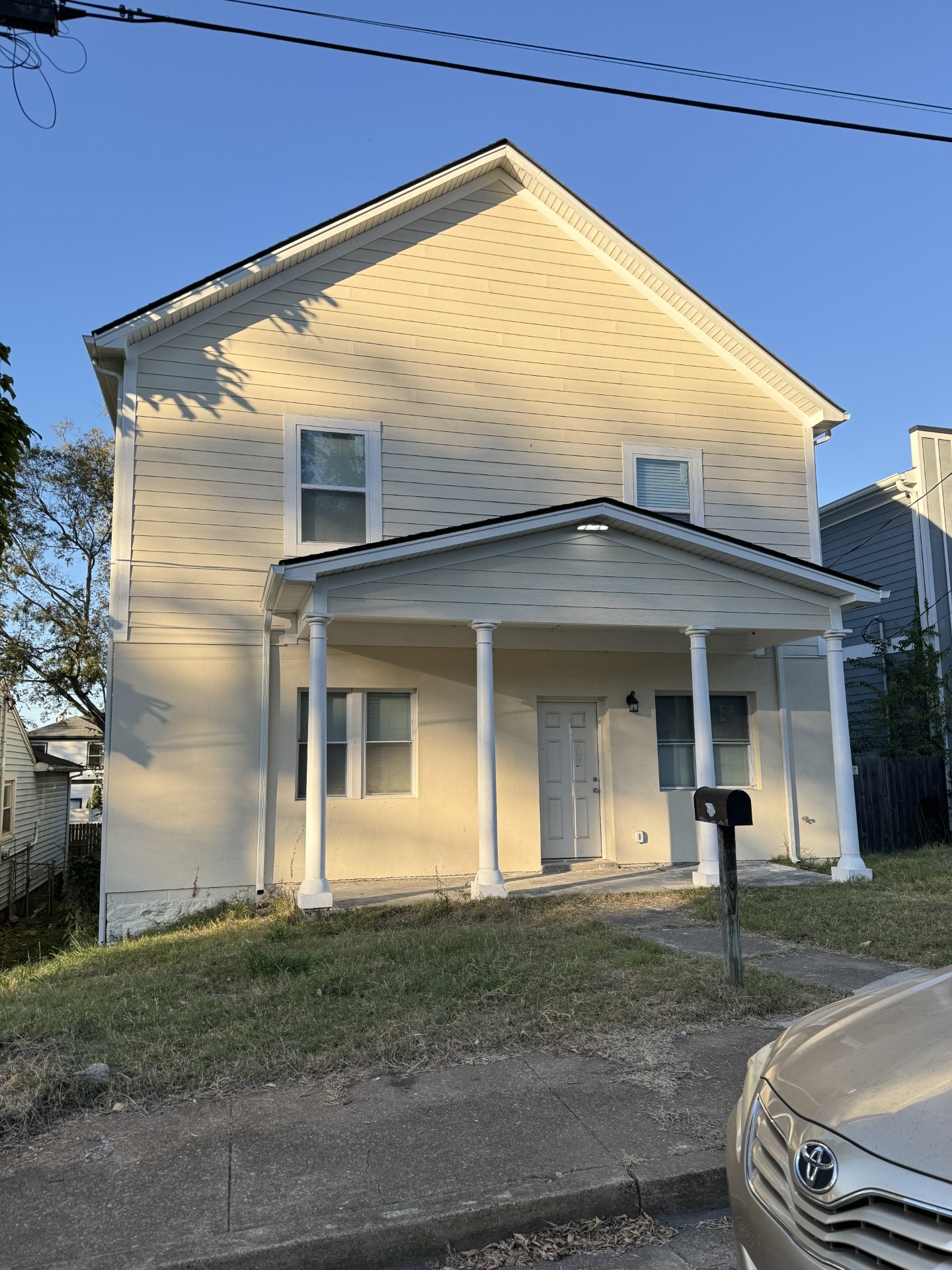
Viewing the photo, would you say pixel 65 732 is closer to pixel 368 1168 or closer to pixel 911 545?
pixel 911 545

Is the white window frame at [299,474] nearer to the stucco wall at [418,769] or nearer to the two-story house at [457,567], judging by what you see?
the two-story house at [457,567]

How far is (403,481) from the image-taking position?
11.6 m

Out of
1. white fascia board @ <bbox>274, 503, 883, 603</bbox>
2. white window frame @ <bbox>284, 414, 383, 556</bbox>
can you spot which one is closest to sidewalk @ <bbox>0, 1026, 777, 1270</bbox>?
white fascia board @ <bbox>274, 503, 883, 603</bbox>

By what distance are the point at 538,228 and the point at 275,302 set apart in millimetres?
3763

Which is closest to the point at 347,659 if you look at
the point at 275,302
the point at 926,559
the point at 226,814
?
the point at 226,814

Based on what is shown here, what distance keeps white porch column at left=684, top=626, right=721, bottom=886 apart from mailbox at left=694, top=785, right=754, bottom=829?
15.7 ft

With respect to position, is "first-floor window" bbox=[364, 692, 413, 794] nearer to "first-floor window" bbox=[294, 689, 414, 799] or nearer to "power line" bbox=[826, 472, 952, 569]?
"first-floor window" bbox=[294, 689, 414, 799]

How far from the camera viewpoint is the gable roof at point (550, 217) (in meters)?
11.0

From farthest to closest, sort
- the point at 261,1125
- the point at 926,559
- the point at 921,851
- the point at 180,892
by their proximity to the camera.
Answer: the point at 926,559, the point at 921,851, the point at 180,892, the point at 261,1125

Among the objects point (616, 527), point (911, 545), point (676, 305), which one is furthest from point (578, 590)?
point (911, 545)

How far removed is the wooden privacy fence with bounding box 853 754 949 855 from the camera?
14.2 metres

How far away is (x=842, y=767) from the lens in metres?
11.2

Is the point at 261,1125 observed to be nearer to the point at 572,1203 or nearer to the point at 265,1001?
the point at 572,1203

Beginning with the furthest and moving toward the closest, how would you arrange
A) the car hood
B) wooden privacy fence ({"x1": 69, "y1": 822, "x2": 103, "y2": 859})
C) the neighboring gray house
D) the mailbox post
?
wooden privacy fence ({"x1": 69, "y1": 822, "x2": 103, "y2": 859}) < the neighboring gray house < the mailbox post < the car hood
